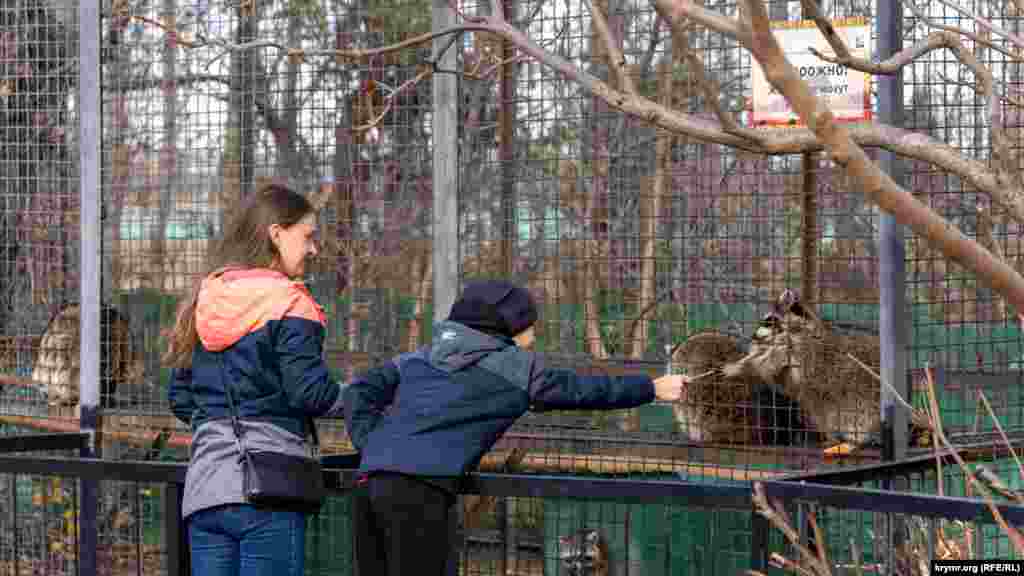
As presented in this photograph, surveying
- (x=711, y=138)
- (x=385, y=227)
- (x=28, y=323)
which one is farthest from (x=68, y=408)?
(x=711, y=138)

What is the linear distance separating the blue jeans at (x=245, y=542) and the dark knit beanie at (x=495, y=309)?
30.4 inches

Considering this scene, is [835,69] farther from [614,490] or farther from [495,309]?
[614,490]

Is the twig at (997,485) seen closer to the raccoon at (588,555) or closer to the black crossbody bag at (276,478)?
the black crossbody bag at (276,478)

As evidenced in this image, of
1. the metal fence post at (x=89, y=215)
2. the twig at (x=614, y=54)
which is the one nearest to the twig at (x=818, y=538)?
the twig at (x=614, y=54)

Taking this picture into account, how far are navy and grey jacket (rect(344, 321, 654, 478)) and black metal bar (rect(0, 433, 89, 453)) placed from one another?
1807 mm

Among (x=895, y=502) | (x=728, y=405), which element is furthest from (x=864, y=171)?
(x=728, y=405)

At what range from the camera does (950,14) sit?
5.20 meters

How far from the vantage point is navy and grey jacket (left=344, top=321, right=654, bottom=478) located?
4.25 m

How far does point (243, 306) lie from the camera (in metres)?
4.29

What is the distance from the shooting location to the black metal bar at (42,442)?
5590mm

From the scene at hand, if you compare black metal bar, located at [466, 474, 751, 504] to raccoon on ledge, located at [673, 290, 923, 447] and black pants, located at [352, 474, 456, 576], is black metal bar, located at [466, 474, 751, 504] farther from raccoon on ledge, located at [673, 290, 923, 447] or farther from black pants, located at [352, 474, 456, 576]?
raccoon on ledge, located at [673, 290, 923, 447]

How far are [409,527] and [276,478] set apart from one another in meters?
0.40

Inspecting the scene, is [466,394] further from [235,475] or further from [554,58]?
[554,58]

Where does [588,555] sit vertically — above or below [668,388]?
below
